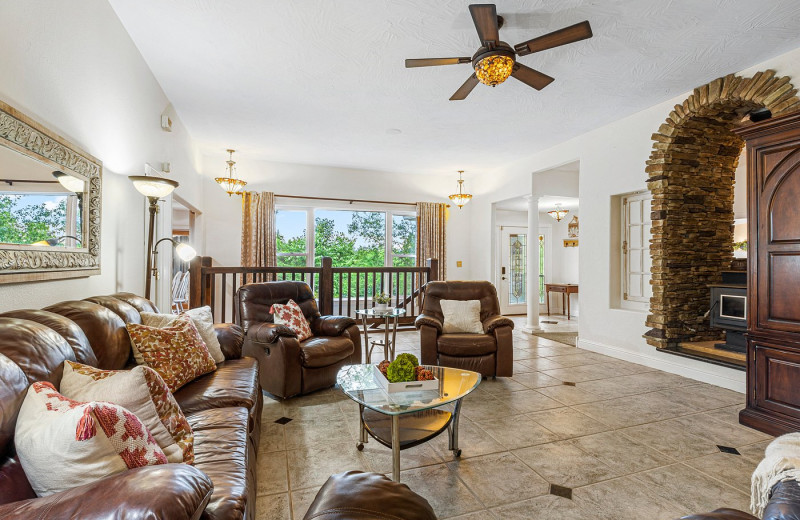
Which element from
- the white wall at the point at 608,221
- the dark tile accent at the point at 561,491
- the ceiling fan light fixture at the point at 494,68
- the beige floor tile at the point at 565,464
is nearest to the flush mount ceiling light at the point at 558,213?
the white wall at the point at 608,221

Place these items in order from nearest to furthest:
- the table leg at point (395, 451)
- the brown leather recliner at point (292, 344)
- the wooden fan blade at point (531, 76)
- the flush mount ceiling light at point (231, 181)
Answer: the table leg at point (395, 451) → the wooden fan blade at point (531, 76) → the brown leather recliner at point (292, 344) → the flush mount ceiling light at point (231, 181)

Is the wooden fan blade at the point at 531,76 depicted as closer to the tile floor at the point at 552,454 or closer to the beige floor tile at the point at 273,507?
the tile floor at the point at 552,454

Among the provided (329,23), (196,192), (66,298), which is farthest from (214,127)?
(66,298)

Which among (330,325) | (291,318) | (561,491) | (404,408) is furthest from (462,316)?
(404,408)

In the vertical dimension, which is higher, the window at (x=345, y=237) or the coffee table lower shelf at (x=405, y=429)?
the window at (x=345, y=237)

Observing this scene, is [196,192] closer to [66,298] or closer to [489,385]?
[66,298]

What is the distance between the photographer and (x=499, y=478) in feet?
6.77

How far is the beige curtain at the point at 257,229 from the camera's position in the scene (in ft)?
21.1

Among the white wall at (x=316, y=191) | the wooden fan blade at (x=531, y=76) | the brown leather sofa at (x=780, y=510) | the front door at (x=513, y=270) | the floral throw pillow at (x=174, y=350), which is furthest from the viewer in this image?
the front door at (x=513, y=270)

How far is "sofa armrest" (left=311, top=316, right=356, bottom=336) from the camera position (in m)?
3.77

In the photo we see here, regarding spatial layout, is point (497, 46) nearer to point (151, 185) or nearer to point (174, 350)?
point (151, 185)

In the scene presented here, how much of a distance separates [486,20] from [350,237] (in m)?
5.28

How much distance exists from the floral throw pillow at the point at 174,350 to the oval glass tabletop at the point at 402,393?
2.80 ft

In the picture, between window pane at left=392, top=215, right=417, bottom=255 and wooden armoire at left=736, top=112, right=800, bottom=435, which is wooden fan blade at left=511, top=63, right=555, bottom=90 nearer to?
wooden armoire at left=736, top=112, right=800, bottom=435
